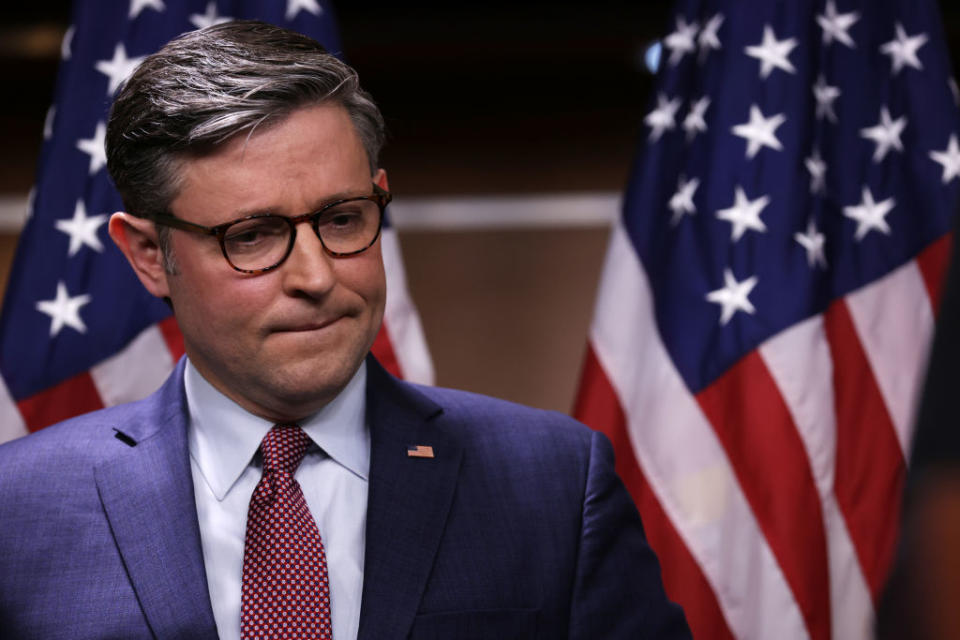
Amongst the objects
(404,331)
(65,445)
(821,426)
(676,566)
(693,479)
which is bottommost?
(676,566)

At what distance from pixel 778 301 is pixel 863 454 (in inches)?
15.2

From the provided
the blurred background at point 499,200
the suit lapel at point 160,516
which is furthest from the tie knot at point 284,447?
the blurred background at point 499,200

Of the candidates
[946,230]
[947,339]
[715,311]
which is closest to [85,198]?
[715,311]

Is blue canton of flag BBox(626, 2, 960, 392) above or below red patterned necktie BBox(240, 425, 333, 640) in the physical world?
above

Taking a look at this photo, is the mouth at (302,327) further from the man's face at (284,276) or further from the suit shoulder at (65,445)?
the suit shoulder at (65,445)

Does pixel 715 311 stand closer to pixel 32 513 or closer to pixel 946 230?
pixel 946 230

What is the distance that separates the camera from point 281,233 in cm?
131

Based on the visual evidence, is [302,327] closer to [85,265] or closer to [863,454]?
[85,265]

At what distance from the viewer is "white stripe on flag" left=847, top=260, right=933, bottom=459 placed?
226cm

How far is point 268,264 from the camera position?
4.28ft

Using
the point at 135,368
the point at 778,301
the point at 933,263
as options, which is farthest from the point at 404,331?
the point at 933,263

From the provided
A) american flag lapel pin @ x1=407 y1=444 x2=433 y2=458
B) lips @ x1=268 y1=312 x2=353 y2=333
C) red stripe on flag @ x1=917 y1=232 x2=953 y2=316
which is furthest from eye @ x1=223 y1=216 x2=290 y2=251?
red stripe on flag @ x1=917 y1=232 x2=953 y2=316

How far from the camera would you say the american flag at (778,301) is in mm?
2191

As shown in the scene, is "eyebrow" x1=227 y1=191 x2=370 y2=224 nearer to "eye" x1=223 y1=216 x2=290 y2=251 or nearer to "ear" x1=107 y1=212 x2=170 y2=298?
"eye" x1=223 y1=216 x2=290 y2=251
